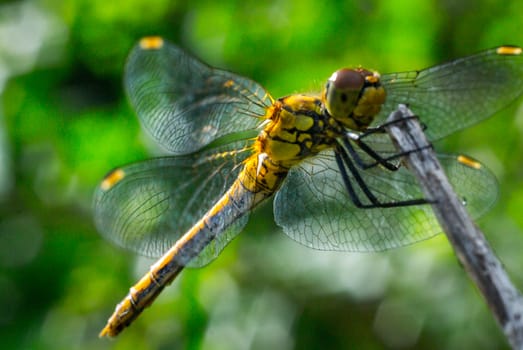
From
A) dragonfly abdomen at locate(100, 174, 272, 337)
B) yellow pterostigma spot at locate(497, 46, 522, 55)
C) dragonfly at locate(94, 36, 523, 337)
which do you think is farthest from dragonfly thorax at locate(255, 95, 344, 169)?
yellow pterostigma spot at locate(497, 46, 522, 55)

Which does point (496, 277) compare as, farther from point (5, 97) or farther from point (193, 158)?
point (5, 97)

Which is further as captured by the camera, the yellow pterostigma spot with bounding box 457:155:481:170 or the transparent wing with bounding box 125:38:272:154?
the transparent wing with bounding box 125:38:272:154

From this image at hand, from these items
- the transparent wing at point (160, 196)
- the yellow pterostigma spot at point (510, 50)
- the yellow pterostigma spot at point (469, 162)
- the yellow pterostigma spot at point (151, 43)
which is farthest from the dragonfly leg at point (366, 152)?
the yellow pterostigma spot at point (151, 43)

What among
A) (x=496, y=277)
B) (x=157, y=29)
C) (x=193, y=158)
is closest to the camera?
(x=496, y=277)

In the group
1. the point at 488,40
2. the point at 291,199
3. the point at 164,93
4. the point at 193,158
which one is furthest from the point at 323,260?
the point at 488,40

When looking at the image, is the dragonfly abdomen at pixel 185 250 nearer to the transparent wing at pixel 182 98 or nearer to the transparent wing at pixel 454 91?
the transparent wing at pixel 182 98

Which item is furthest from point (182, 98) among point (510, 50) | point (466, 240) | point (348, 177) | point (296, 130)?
point (466, 240)

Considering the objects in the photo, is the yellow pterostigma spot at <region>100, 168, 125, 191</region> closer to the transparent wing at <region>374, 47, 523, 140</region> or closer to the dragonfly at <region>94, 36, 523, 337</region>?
the dragonfly at <region>94, 36, 523, 337</region>

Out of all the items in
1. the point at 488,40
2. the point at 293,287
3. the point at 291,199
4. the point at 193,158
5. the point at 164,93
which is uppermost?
the point at 164,93
